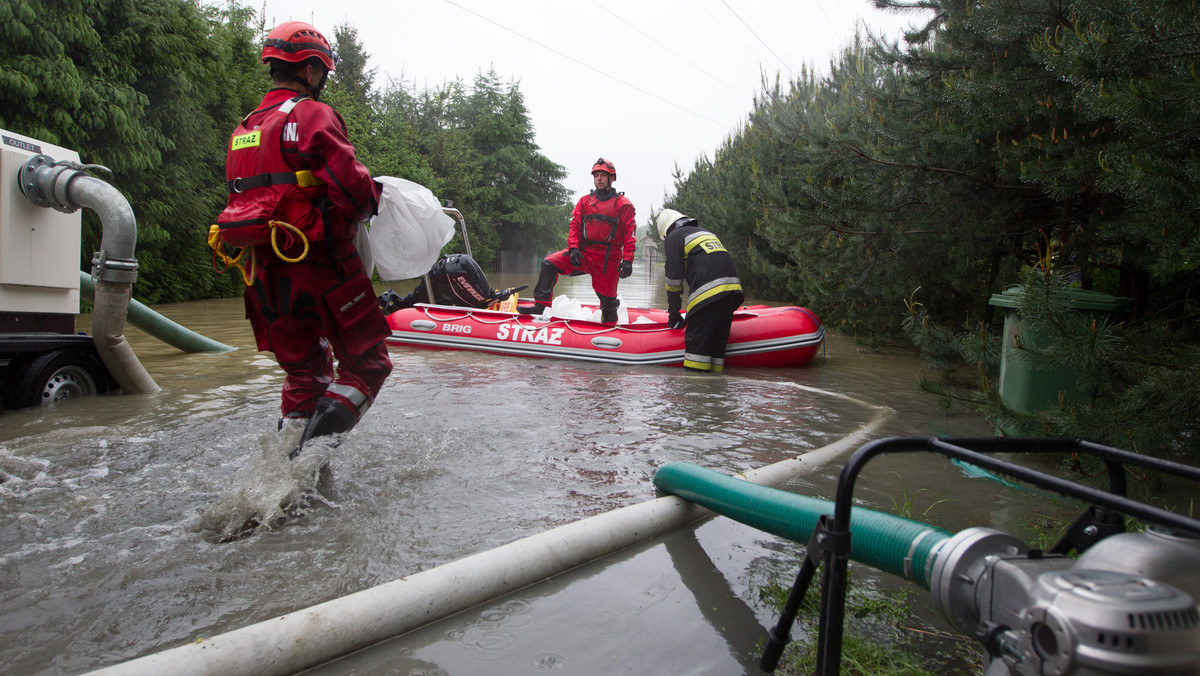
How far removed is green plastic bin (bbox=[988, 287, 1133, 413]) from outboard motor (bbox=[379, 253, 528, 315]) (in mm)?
7124

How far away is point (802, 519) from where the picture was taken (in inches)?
91.1

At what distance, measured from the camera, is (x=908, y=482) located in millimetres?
3812

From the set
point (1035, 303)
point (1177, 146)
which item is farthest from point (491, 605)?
point (1177, 146)

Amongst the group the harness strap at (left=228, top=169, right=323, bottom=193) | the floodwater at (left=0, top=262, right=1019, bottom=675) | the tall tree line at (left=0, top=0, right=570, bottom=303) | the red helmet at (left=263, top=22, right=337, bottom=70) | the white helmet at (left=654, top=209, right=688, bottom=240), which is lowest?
the floodwater at (left=0, top=262, right=1019, bottom=675)

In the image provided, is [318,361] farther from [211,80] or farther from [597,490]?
[211,80]

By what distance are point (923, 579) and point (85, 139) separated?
12921 millimetres

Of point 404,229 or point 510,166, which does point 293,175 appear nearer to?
point 404,229

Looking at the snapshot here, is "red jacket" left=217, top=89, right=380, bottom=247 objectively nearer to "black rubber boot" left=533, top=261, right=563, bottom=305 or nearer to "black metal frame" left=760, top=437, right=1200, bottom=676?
"black metal frame" left=760, top=437, right=1200, bottom=676

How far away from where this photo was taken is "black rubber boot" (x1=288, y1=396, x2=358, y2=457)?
326 cm

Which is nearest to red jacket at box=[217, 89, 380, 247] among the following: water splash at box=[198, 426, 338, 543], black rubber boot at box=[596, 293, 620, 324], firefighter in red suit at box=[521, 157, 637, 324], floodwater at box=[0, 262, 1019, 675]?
water splash at box=[198, 426, 338, 543]

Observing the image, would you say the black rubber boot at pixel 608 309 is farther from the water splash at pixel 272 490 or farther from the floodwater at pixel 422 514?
the water splash at pixel 272 490

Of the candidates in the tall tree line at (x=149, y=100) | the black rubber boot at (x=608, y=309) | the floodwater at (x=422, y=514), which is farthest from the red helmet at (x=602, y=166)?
the tall tree line at (x=149, y=100)

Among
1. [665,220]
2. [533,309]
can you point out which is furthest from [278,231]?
[533,309]

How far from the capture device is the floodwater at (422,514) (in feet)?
7.00
